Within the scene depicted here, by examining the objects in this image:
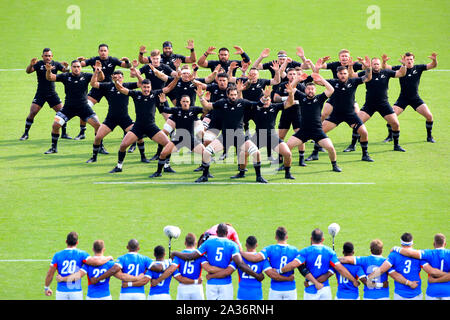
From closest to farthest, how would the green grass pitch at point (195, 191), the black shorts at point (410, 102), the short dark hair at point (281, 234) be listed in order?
the short dark hair at point (281, 234) < the green grass pitch at point (195, 191) < the black shorts at point (410, 102)

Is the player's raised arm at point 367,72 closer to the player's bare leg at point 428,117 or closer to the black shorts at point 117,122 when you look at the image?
the player's bare leg at point 428,117

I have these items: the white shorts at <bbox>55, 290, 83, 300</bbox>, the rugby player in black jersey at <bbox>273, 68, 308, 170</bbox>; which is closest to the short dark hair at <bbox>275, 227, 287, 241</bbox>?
the white shorts at <bbox>55, 290, 83, 300</bbox>

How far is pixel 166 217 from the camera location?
21.6 meters

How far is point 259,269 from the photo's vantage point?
15797 millimetres

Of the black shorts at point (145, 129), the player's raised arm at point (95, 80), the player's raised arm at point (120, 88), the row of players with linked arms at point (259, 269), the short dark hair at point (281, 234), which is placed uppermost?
the player's raised arm at point (95, 80)

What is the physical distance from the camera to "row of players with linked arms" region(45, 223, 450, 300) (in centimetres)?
1558

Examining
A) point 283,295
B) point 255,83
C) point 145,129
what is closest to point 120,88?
point 145,129

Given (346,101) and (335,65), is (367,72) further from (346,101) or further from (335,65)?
(335,65)

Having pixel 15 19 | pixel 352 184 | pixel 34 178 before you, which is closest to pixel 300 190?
pixel 352 184

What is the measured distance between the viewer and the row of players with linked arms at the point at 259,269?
1558cm

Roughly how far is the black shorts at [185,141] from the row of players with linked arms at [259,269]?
8.33 meters

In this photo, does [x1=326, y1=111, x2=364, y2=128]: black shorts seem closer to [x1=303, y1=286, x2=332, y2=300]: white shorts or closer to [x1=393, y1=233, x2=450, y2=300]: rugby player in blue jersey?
[x1=393, y1=233, x2=450, y2=300]: rugby player in blue jersey

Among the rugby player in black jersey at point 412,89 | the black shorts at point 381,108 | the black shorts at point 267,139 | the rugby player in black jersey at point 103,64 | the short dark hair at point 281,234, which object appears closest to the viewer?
the short dark hair at point 281,234

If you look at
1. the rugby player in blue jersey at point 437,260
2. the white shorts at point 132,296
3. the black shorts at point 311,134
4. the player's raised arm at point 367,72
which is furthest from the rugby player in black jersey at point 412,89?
the white shorts at point 132,296
